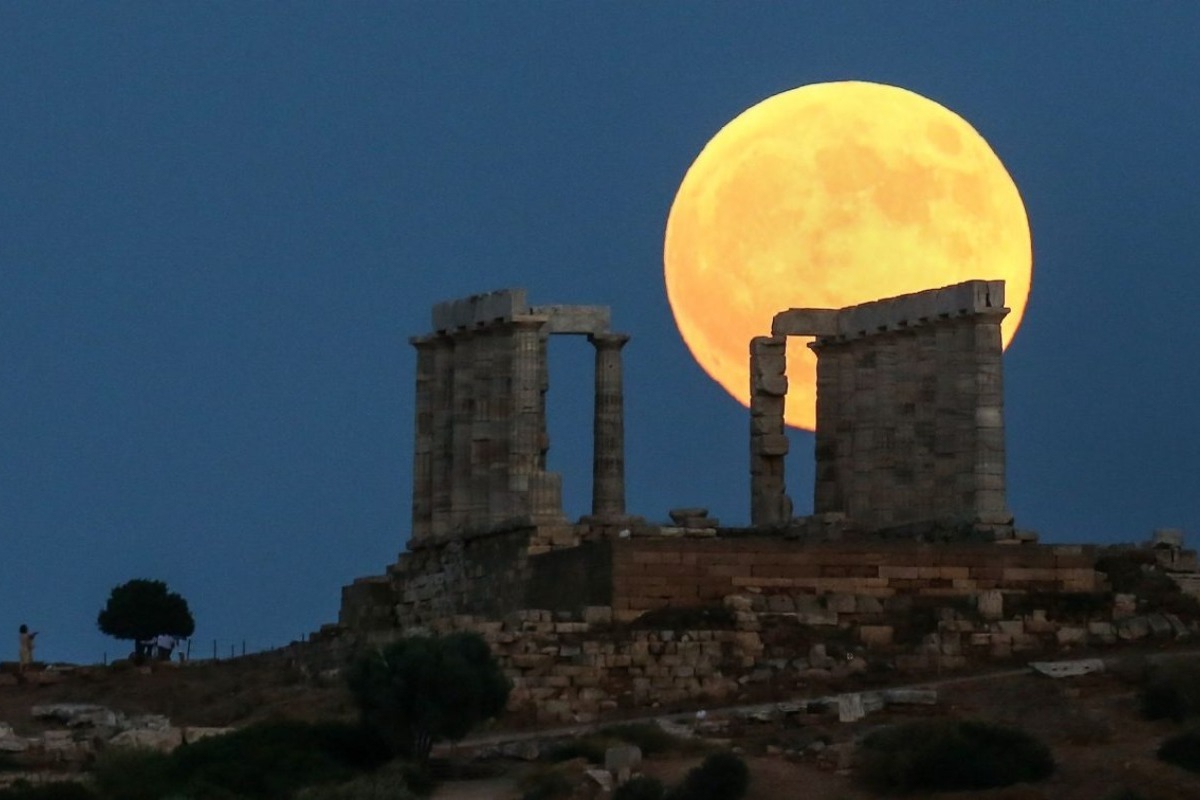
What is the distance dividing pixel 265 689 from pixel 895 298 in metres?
14.6

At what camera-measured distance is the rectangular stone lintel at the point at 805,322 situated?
90312 millimetres

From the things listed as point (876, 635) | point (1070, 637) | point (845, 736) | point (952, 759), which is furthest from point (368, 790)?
point (1070, 637)

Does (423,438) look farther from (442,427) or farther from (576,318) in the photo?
(576,318)

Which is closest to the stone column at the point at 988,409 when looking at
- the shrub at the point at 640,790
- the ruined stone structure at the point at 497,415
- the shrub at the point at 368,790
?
the ruined stone structure at the point at 497,415

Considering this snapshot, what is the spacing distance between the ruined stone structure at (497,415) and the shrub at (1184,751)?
19.7 m

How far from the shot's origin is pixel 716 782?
219 ft

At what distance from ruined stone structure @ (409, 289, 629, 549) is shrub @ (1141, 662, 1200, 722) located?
55.3 feet

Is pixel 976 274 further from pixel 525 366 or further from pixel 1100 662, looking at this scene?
pixel 1100 662

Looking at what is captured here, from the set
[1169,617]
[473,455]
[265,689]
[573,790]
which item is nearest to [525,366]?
[473,455]

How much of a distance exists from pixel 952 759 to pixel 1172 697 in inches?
189

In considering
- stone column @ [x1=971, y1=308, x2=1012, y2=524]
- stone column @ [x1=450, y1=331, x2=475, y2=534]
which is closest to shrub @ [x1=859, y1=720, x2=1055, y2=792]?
stone column @ [x1=971, y1=308, x2=1012, y2=524]

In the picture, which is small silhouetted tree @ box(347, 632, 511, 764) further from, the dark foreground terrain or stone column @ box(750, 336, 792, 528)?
stone column @ box(750, 336, 792, 528)

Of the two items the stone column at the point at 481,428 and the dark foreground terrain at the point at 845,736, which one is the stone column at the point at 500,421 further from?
the dark foreground terrain at the point at 845,736

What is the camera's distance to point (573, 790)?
67.4 meters
